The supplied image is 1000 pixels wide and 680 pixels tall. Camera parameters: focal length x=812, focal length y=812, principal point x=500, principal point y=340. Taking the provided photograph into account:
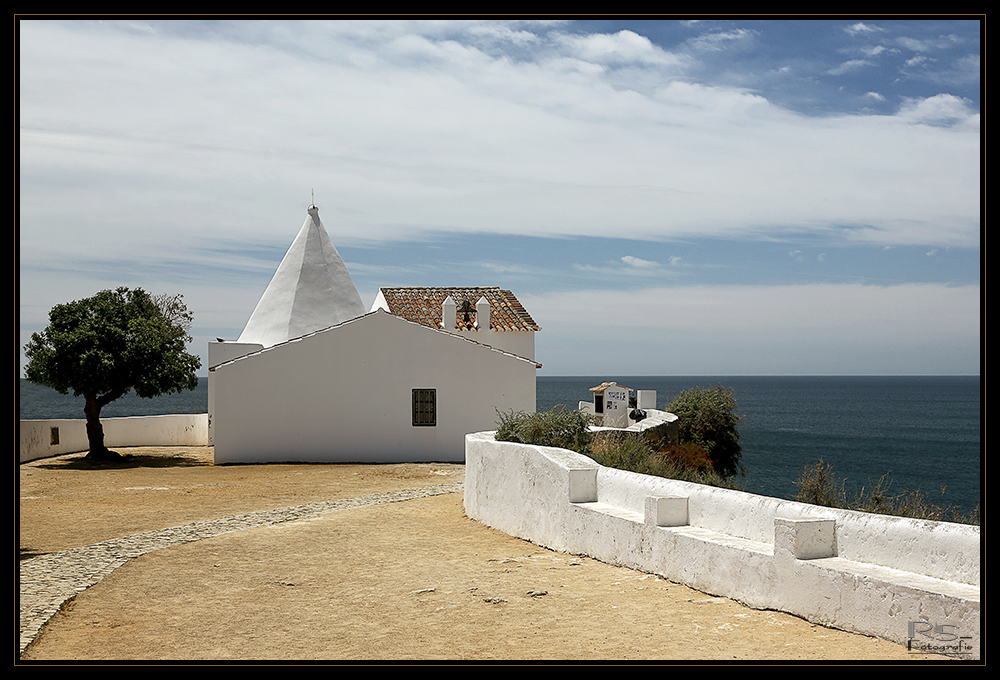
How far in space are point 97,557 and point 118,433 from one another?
62.6 feet

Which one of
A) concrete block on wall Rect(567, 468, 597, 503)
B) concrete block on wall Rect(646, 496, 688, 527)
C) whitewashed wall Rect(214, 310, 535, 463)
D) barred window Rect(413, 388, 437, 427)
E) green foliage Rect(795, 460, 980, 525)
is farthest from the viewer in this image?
barred window Rect(413, 388, 437, 427)

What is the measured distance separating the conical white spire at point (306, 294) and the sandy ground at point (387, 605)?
45.6 ft

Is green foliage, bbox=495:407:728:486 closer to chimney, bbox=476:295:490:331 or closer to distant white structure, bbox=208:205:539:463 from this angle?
distant white structure, bbox=208:205:539:463

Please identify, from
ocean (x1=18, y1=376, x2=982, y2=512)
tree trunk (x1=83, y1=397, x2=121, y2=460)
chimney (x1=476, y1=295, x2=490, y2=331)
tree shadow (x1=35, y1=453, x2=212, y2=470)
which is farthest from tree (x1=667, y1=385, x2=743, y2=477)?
tree trunk (x1=83, y1=397, x2=121, y2=460)

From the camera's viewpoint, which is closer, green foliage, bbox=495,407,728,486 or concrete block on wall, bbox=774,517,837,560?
concrete block on wall, bbox=774,517,837,560

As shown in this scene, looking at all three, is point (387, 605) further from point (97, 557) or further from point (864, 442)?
point (864, 442)

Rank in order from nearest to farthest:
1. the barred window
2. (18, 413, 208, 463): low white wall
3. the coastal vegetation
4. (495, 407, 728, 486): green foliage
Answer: the coastal vegetation, (495, 407, 728, 486): green foliage, the barred window, (18, 413, 208, 463): low white wall

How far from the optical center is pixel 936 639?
5.43 m

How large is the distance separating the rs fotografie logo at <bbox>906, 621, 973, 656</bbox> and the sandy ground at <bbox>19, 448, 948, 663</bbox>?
112 millimetres

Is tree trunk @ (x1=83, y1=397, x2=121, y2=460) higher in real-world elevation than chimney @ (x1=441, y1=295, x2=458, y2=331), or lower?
lower

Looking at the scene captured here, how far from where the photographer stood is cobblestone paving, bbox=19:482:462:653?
7.69 m

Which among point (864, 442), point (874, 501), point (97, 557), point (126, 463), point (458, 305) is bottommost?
point (864, 442)

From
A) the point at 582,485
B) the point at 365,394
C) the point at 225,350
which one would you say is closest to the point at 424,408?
the point at 365,394
